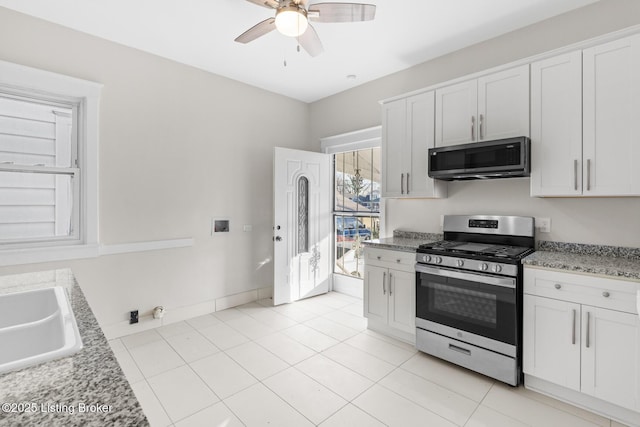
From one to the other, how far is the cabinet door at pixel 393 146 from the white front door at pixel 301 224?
124 cm

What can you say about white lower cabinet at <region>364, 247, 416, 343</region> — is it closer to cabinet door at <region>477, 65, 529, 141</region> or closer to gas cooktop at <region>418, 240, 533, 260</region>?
gas cooktop at <region>418, 240, 533, 260</region>

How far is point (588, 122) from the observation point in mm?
2158

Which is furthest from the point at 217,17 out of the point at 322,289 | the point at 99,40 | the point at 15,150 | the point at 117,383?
Answer: the point at 322,289

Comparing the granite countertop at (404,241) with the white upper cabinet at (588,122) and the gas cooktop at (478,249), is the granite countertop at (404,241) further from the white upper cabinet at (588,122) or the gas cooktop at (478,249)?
the white upper cabinet at (588,122)

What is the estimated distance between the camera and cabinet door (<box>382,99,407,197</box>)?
3.17m

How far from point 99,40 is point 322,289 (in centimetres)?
374

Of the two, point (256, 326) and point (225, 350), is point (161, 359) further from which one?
point (256, 326)

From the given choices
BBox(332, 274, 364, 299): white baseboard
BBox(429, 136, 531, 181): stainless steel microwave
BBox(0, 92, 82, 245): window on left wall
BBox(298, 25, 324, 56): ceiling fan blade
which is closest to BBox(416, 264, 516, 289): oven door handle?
BBox(429, 136, 531, 181): stainless steel microwave

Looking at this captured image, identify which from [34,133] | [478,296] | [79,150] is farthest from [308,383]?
[34,133]

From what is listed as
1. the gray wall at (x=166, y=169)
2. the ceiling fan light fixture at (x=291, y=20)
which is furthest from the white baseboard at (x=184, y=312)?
the ceiling fan light fixture at (x=291, y=20)

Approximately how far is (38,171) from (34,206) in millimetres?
309

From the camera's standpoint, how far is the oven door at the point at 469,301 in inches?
86.4

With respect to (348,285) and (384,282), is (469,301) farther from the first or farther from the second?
(348,285)

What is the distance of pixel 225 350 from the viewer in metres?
2.79
